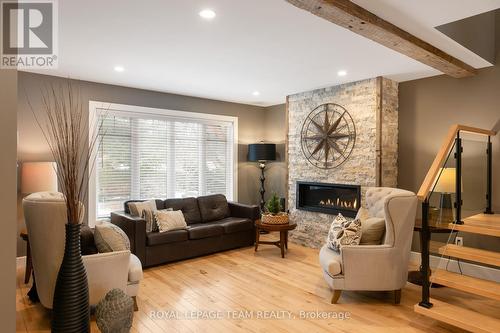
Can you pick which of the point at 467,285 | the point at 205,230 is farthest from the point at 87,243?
the point at 467,285

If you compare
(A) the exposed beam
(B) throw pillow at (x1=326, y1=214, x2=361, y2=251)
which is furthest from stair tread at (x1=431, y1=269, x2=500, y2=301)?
(A) the exposed beam

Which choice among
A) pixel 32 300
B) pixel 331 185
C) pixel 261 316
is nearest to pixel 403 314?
pixel 261 316

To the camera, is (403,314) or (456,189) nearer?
(403,314)

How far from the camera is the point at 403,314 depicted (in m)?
2.90

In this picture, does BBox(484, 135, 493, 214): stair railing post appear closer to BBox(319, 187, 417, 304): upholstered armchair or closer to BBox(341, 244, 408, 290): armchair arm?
BBox(319, 187, 417, 304): upholstered armchair

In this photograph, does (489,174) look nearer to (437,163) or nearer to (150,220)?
(437,163)

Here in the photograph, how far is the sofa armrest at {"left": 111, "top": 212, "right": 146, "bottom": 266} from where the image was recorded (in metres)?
3.95

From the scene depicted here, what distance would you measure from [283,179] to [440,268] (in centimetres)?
370

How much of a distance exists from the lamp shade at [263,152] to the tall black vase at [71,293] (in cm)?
409

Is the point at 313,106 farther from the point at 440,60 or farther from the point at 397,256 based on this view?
the point at 397,256

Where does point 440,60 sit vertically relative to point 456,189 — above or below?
above

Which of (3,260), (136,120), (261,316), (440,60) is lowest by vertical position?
(261,316)

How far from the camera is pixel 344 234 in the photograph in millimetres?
3252

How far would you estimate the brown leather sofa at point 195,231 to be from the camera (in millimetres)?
4050
